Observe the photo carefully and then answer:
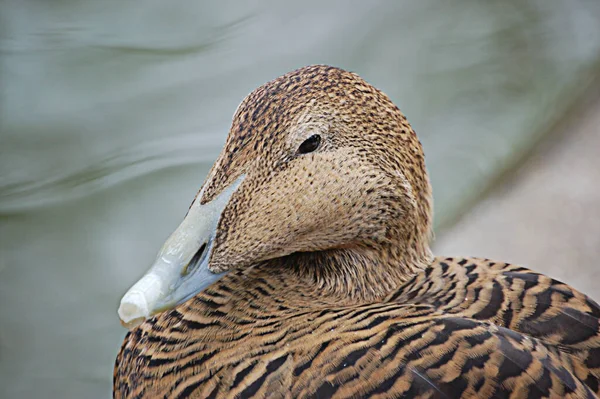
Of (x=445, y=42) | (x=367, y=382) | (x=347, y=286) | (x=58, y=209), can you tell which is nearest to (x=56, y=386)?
(x=58, y=209)

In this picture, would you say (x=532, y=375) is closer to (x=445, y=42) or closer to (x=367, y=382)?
(x=367, y=382)

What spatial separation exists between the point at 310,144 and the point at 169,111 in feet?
8.57

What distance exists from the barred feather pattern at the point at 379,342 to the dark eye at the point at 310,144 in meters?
0.40

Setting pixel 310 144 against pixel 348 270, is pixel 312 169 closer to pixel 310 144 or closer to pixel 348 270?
pixel 310 144

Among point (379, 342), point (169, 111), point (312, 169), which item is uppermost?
point (169, 111)

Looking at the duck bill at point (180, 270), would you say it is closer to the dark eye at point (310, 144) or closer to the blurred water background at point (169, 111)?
the dark eye at point (310, 144)

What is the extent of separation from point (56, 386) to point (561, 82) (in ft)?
10.8

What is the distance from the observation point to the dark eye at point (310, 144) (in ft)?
5.79

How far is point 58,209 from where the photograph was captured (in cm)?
374

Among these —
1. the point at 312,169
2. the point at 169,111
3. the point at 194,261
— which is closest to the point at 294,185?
the point at 312,169

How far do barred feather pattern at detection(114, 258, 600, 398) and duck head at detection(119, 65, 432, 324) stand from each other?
0.58 feet

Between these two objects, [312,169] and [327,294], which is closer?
[312,169]

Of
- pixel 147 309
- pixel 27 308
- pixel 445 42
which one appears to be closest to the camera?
pixel 147 309

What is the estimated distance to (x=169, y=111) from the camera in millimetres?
4242
